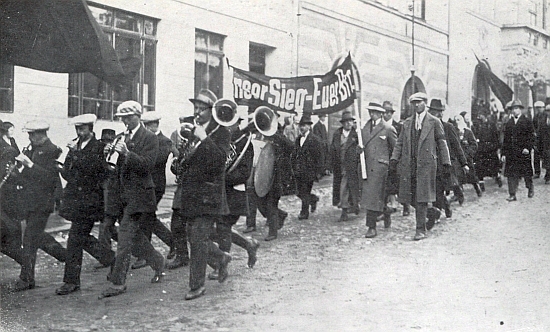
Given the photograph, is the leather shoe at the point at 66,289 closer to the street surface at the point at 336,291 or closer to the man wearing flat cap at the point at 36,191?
the street surface at the point at 336,291

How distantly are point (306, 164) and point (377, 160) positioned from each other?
1.66 meters

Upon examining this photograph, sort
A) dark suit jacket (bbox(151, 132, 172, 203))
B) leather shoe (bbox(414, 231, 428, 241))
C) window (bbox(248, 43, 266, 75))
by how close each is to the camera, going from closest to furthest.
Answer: dark suit jacket (bbox(151, 132, 172, 203)) → leather shoe (bbox(414, 231, 428, 241)) → window (bbox(248, 43, 266, 75))

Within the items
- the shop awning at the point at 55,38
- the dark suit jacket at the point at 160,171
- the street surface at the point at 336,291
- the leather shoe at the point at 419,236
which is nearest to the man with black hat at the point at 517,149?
the street surface at the point at 336,291

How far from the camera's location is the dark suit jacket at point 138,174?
250 inches

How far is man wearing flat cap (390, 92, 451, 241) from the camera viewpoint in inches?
364

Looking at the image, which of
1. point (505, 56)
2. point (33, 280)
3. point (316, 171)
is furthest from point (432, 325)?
point (505, 56)

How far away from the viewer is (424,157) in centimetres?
929

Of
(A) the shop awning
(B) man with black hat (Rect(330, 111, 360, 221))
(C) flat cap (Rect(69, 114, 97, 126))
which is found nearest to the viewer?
(A) the shop awning

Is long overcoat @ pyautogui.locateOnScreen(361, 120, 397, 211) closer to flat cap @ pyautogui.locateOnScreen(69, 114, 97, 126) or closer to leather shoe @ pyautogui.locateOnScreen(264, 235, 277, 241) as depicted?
leather shoe @ pyautogui.locateOnScreen(264, 235, 277, 241)

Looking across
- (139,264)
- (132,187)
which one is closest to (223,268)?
(132,187)

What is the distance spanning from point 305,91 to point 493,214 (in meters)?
3.59

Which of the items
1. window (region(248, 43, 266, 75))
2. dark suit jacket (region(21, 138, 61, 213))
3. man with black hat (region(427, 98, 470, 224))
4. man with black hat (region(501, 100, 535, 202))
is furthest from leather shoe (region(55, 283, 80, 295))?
window (region(248, 43, 266, 75))

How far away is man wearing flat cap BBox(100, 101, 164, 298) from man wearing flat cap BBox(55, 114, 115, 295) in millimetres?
229

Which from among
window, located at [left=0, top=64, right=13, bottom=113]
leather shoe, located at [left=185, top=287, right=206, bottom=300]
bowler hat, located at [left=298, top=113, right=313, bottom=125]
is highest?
window, located at [left=0, top=64, right=13, bottom=113]
